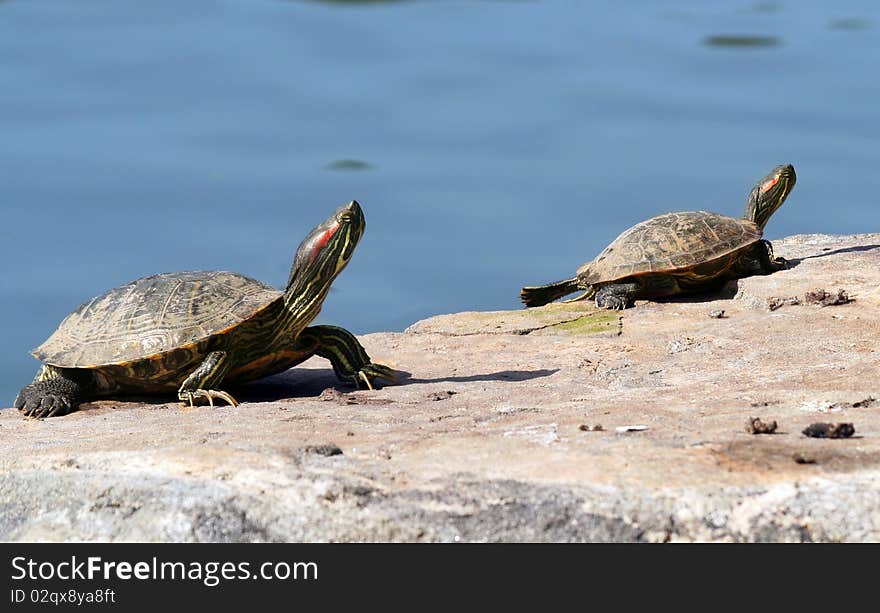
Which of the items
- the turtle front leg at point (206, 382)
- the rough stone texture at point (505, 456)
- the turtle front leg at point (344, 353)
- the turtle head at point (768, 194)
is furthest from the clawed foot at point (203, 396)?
the turtle head at point (768, 194)

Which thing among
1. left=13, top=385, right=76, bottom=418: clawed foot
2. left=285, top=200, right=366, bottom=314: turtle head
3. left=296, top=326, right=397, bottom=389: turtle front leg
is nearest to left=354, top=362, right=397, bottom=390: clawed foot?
left=296, top=326, right=397, bottom=389: turtle front leg

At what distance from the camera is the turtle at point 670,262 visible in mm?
8875

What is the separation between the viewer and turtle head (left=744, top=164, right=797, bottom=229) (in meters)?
10.1

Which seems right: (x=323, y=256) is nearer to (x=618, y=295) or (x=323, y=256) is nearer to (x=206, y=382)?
(x=206, y=382)

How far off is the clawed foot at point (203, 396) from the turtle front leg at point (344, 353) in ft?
1.85

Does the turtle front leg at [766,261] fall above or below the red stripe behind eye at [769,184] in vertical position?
below

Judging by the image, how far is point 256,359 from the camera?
21.7 feet

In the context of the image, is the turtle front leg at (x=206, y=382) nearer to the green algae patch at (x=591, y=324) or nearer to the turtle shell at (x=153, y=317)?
the turtle shell at (x=153, y=317)

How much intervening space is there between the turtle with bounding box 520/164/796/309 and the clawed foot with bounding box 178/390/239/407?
10.8 ft

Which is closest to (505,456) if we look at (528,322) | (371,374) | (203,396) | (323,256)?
(371,374)

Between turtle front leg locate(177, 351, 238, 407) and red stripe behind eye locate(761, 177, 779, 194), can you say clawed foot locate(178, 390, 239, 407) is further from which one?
red stripe behind eye locate(761, 177, 779, 194)

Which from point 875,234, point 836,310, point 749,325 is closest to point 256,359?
point 749,325

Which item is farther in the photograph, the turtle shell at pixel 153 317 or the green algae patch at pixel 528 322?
the green algae patch at pixel 528 322

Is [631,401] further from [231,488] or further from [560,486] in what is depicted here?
[231,488]
